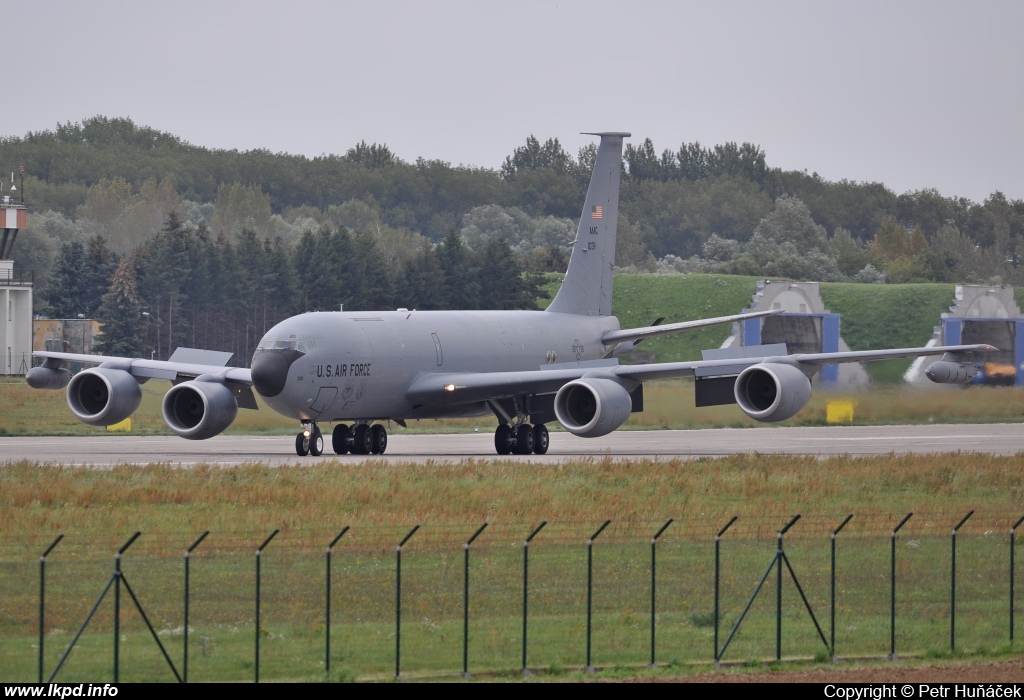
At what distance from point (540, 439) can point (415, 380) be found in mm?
4069

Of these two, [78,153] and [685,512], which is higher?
[78,153]

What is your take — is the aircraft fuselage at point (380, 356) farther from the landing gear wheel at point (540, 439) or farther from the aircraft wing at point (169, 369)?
the aircraft wing at point (169, 369)

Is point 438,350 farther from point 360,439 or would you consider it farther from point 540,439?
point 540,439

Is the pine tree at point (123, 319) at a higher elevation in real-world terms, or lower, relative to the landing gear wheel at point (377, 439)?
higher

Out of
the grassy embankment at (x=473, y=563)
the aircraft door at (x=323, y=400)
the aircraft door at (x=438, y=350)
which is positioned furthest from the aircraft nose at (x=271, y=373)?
the aircraft door at (x=438, y=350)

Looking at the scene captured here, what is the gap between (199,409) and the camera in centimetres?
3862

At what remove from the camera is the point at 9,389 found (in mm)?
65500

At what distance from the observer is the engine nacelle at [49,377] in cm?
4069

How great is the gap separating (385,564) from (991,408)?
41163 millimetres

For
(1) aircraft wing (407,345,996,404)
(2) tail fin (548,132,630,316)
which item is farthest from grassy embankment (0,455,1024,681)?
(2) tail fin (548,132,630,316)

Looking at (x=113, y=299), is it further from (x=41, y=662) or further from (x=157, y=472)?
(x=41, y=662)

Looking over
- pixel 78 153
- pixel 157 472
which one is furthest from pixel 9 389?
pixel 78 153

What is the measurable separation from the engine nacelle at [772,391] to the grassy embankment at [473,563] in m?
5.68

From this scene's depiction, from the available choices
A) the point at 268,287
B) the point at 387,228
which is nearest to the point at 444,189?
the point at 387,228
